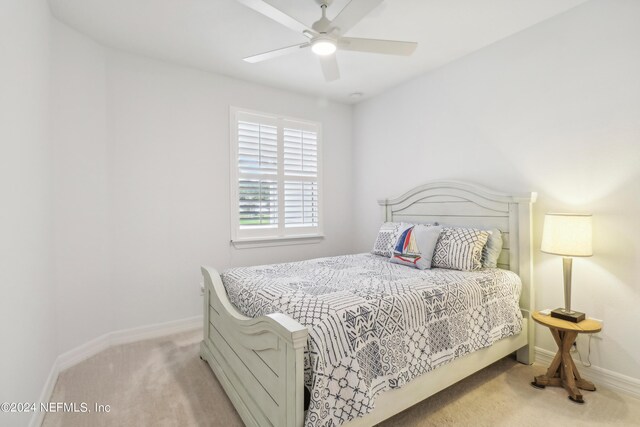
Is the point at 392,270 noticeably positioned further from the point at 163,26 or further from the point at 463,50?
the point at 163,26

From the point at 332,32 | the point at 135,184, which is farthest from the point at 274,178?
the point at 332,32

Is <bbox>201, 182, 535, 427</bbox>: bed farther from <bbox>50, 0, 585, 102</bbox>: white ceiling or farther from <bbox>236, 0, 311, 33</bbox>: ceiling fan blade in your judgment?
<bbox>236, 0, 311, 33</bbox>: ceiling fan blade

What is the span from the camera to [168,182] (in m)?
3.09

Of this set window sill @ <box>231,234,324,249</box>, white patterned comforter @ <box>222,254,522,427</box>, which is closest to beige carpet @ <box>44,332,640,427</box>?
white patterned comforter @ <box>222,254,522,427</box>

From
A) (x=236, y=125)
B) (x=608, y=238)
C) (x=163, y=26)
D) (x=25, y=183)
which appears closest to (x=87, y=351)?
(x=25, y=183)

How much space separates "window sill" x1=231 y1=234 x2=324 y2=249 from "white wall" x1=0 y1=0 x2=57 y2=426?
1.65 metres

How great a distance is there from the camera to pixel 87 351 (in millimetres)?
2570

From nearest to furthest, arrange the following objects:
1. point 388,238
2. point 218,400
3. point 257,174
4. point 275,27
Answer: point 218,400
point 275,27
point 388,238
point 257,174

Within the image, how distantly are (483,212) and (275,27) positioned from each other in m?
2.34

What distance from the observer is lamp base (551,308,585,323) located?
80.7 inches

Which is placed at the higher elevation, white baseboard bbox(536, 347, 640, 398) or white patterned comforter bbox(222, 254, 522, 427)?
white patterned comforter bbox(222, 254, 522, 427)

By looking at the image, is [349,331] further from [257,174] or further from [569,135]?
[257,174]

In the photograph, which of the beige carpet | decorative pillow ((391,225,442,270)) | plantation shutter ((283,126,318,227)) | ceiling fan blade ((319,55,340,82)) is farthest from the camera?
plantation shutter ((283,126,318,227))

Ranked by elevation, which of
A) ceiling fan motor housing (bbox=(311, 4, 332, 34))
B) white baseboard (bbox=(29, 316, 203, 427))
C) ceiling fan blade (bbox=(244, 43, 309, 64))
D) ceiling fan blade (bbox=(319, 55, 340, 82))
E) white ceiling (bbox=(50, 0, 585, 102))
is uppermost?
white ceiling (bbox=(50, 0, 585, 102))
